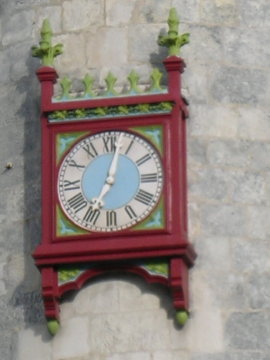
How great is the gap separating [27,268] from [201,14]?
2.42 meters

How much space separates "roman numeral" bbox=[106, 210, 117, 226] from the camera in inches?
789

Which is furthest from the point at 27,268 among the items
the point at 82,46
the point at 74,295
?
the point at 82,46

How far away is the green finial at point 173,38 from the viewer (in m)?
20.4

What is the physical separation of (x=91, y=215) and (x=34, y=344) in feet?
3.60

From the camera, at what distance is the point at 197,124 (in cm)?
2053

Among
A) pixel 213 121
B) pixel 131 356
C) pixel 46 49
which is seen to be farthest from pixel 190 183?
pixel 46 49

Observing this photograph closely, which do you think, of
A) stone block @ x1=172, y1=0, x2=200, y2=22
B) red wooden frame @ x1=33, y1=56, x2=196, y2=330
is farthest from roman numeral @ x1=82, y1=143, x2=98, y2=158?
stone block @ x1=172, y1=0, x2=200, y2=22

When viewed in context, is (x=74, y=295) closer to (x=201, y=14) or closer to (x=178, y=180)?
(x=178, y=180)

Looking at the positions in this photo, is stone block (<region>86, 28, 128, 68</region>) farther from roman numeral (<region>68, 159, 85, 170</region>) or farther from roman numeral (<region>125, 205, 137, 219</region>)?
roman numeral (<region>125, 205, 137, 219</region>)

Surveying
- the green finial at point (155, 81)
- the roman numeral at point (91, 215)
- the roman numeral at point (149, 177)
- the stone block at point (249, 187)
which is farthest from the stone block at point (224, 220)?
the green finial at point (155, 81)

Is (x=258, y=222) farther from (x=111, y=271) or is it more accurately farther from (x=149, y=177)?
(x=111, y=271)

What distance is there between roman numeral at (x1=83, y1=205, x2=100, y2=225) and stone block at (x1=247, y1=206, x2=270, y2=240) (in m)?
1.18

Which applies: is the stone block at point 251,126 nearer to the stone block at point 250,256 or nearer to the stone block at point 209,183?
the stone block at point 209,183

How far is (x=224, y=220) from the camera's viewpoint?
20.3m
